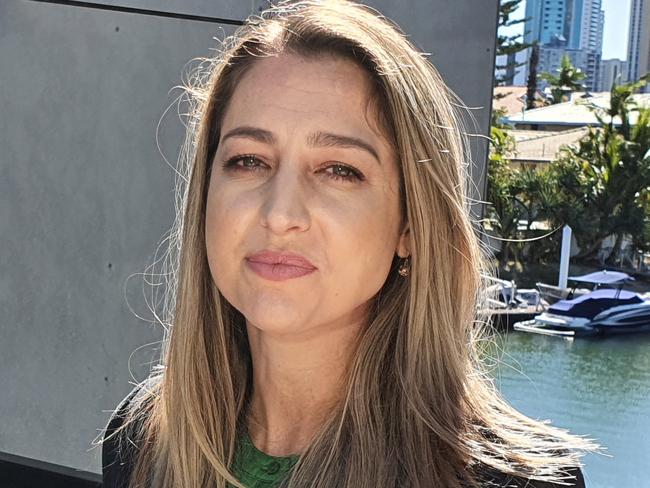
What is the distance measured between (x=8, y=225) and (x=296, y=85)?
2.29 metres

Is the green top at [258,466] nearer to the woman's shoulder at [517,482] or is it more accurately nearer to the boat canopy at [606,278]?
the woman's shoulder at [517,482]

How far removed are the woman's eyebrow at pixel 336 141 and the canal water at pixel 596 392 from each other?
7.48 m

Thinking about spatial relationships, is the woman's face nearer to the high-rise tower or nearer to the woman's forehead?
the woman's forehead

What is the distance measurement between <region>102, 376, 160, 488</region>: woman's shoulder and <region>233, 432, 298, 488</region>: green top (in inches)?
8.2

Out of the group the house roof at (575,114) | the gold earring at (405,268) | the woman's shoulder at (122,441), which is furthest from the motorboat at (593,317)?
the gold earring at (405,268)

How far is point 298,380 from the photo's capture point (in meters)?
1.29

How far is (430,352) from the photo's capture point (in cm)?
123

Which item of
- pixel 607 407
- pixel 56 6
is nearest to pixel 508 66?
pixel 607 407

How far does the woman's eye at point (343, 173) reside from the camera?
1.19m

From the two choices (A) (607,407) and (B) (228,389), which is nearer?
(B) (228,389)

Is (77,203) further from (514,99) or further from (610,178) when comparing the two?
(514,99)

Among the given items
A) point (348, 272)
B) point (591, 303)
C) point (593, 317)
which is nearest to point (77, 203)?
point (348, 272)

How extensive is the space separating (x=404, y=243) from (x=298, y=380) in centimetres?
24

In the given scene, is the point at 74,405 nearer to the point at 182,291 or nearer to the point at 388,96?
the point at 182,291
